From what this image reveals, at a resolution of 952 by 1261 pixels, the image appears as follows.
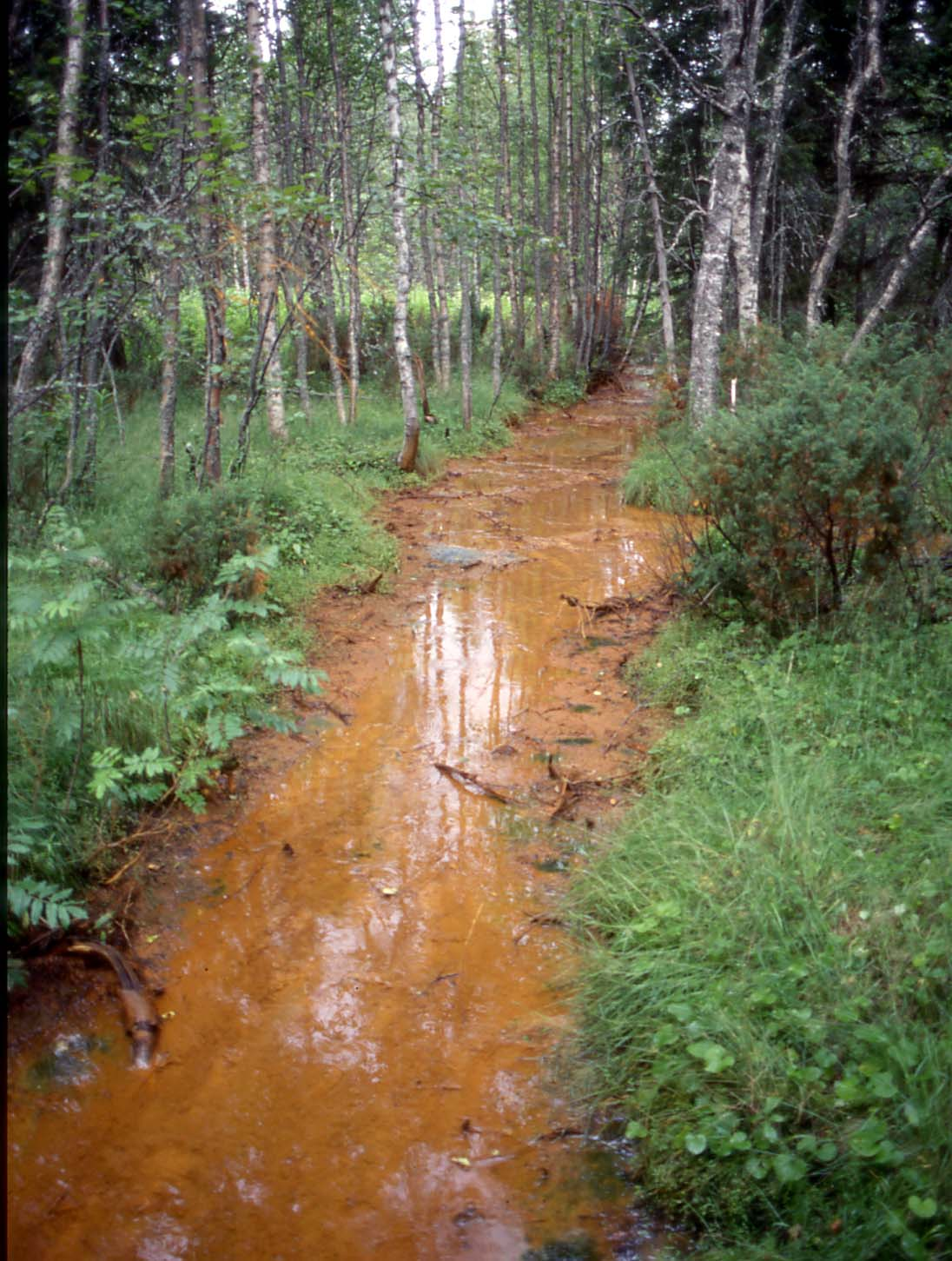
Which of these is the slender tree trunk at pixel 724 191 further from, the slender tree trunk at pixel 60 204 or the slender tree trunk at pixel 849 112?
the slender tree trunk at pixel 60 204

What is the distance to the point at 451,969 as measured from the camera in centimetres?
397

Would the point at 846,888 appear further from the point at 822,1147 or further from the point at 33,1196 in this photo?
the point at 33,1196

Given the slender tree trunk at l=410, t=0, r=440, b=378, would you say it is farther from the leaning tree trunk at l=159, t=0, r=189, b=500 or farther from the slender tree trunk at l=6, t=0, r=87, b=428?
the slender tree trunk at l=6, t=0, r=87, b=428

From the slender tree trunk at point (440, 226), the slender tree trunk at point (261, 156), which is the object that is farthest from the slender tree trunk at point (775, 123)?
the slender tree trunk at point (261, 156)

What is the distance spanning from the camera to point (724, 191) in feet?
37.2

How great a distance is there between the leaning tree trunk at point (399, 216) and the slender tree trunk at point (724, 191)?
3.82 m

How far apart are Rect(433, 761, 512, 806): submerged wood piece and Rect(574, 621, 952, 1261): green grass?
879 mm

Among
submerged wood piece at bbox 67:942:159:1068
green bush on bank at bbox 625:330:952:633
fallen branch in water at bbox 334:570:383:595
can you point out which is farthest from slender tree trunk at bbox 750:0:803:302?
submerged wood piece at bbox 67:942:159:1068

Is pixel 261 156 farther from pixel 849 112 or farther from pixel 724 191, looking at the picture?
pixel 849 112

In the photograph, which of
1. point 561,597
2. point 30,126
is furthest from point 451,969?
point 30,126

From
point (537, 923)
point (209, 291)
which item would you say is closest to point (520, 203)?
point (209, 291)

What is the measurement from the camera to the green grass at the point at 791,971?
2580 mm

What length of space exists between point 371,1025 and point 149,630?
3.45 meters

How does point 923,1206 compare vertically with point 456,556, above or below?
below
